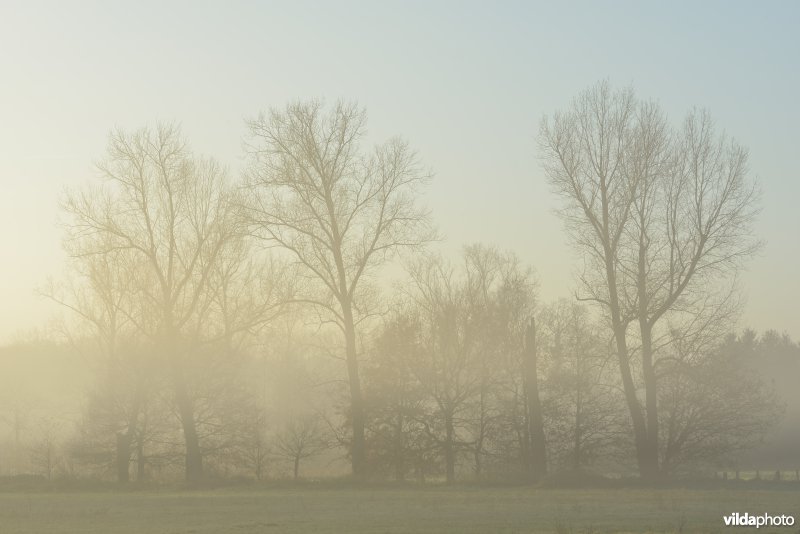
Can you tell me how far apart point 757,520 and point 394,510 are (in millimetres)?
8586

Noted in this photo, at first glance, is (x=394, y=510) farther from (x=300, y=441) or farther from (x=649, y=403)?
(x=300, y=441)

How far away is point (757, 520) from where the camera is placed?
20188 mm

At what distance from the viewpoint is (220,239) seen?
3909 centimetres

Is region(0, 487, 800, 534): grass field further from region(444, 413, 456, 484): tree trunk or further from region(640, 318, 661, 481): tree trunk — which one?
region(444, 413, 456, 484): tree trunk

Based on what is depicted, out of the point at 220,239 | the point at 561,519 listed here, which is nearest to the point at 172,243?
the point at 220,239

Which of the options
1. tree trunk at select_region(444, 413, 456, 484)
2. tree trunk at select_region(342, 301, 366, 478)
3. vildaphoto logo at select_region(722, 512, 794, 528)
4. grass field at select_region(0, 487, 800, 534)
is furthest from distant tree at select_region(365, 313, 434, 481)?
vildaphoto logo at select_region(722, 512, 794, 528)

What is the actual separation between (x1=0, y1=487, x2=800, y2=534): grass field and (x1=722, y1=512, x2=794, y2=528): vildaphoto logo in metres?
0.33

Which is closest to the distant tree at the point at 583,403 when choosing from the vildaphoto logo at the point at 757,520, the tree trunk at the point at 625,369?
the tree trunk at the point at 625,369

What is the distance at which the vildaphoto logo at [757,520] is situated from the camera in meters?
19.6

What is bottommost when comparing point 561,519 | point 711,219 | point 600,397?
point 561,519

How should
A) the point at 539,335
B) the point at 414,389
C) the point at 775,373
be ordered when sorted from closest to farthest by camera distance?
the point at 414,389, the point at 539,335, the point at 775,373

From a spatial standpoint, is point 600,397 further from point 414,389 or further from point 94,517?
point 94,517

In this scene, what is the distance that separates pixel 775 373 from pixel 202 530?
212 feet

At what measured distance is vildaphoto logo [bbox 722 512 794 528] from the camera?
19.6m
